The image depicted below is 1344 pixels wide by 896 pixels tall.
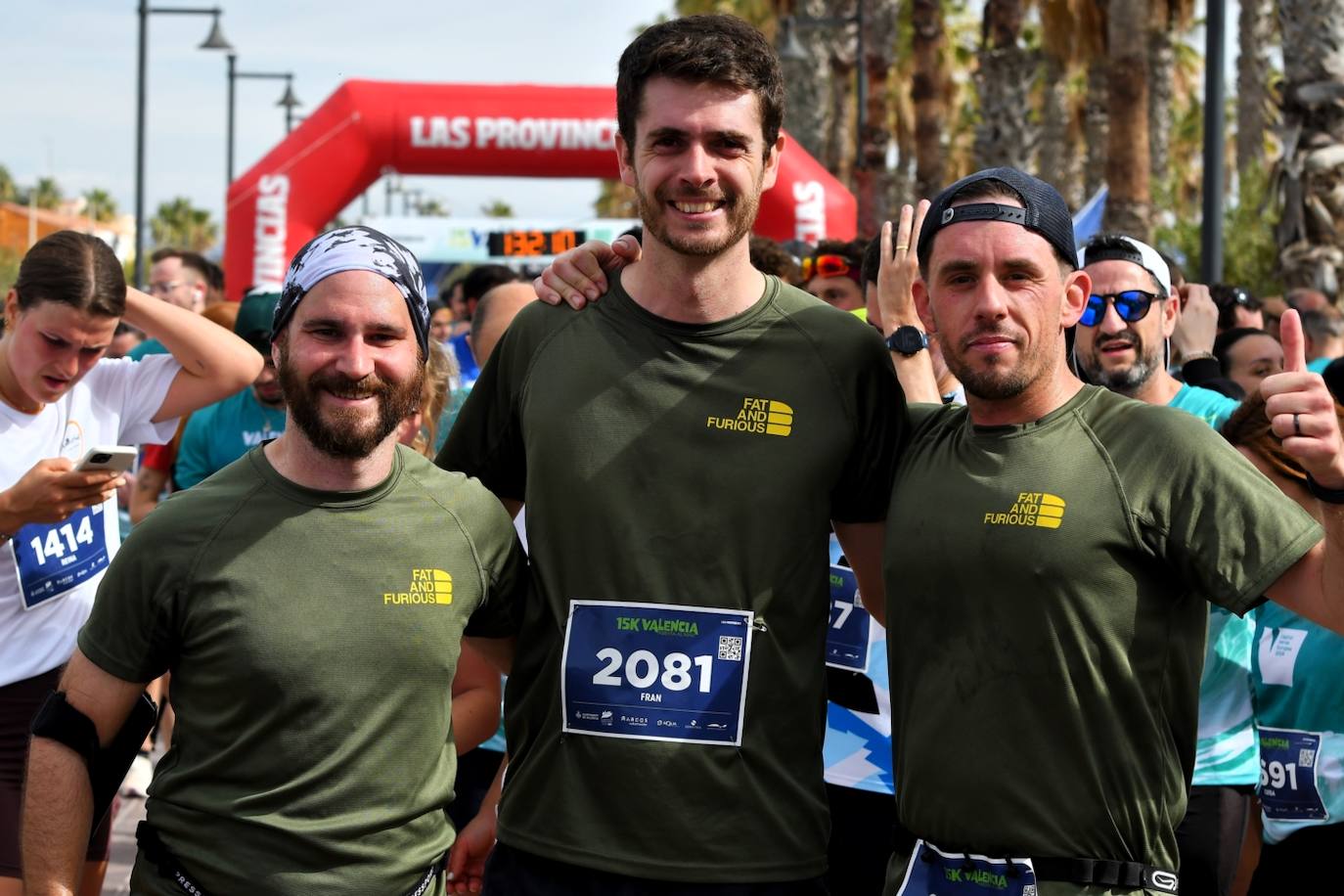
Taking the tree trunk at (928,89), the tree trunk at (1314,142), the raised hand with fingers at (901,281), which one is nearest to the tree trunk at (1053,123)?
the tree trunk at (928,89)

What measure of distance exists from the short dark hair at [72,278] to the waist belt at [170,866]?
2092mm

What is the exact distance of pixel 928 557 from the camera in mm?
3221

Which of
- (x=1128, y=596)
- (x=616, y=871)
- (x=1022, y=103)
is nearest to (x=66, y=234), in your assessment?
(x=616, y=871)

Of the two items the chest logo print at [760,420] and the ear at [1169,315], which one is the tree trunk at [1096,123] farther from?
the chest logo print at [760,420]

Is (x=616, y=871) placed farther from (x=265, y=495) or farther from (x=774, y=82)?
(x=774, y=82)

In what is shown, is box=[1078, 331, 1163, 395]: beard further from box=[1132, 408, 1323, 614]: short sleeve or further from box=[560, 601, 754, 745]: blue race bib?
box=[560, 601, 754, 745]: blue race bib

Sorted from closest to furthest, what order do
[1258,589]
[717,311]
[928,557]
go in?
[1258,589], [928,557], [717,311]

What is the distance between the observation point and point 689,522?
11.0 ft

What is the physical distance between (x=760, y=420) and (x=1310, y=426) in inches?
41.9

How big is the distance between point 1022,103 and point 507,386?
1654cm

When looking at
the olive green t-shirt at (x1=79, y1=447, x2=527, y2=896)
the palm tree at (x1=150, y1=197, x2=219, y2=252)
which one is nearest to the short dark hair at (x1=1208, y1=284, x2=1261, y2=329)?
the olive green t-shirt at (x1=79, y1=447, x2=527, y2=896)

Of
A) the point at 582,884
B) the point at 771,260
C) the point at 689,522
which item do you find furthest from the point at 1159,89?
the point at 582,884

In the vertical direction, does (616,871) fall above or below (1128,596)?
below

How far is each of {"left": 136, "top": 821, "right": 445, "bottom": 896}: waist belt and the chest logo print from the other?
1020 millimetres
